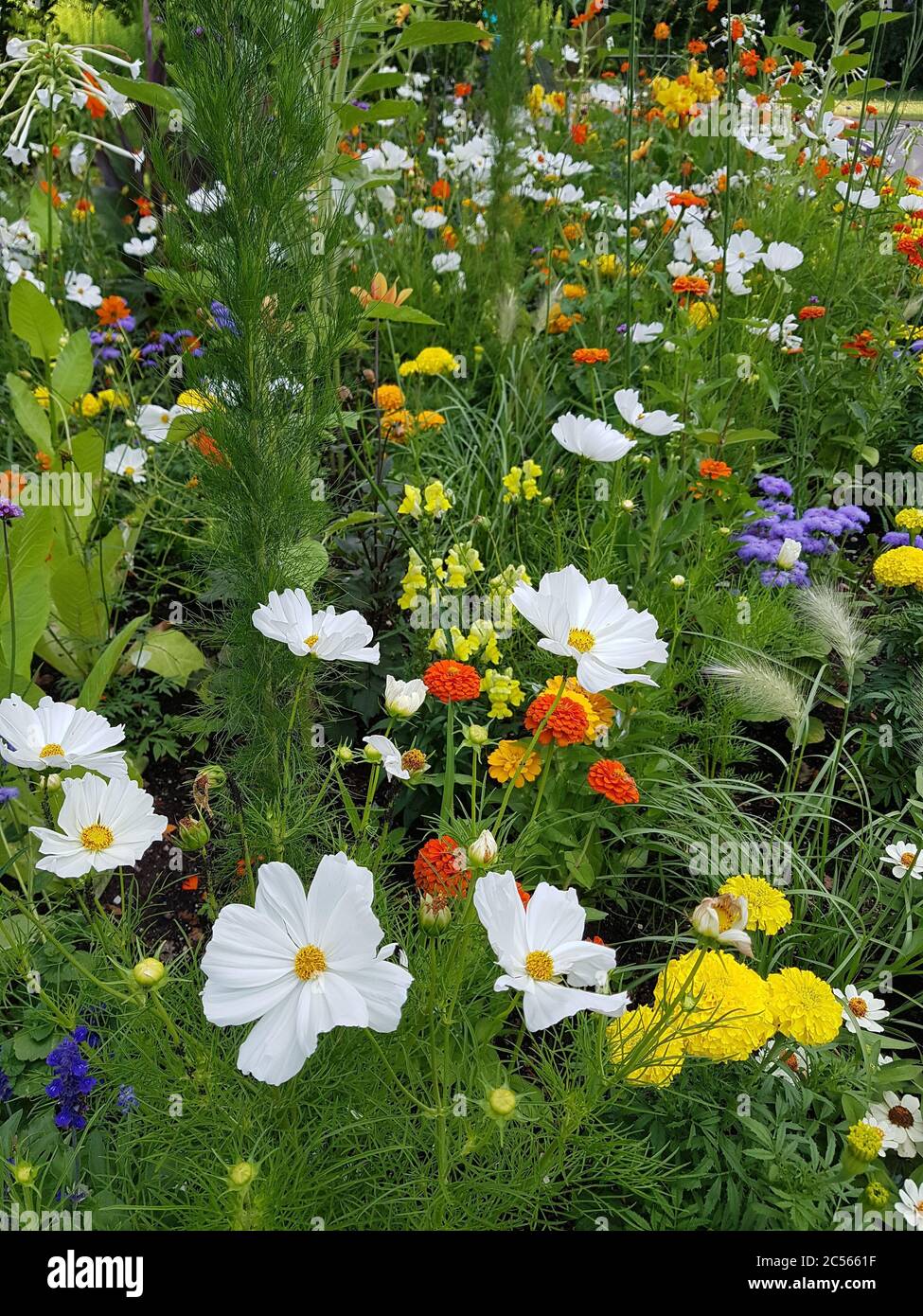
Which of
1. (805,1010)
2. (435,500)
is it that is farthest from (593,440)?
(805,1010)

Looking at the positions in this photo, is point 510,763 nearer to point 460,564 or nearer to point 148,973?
point 460,564

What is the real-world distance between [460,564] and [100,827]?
0.98 metres

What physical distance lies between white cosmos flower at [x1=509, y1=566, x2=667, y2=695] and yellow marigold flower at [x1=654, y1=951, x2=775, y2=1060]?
35cm

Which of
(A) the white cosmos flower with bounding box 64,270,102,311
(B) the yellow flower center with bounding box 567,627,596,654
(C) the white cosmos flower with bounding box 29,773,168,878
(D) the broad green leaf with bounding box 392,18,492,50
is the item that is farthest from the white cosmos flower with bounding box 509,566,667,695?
(A) the white cosmos flower with bounding box 64,270,102,311

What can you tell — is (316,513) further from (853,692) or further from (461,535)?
(853,692)

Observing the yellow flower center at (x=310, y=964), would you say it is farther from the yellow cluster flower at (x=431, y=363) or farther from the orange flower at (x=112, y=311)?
the orange flower at (x=112, y=311)

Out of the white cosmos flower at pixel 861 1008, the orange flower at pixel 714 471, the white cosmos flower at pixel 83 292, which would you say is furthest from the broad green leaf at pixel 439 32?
the white cosmos flower at pixel 83 292

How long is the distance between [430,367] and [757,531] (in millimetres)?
919

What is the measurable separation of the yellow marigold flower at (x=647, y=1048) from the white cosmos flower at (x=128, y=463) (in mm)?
1806

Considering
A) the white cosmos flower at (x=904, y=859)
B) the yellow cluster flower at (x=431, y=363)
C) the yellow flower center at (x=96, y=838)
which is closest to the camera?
the yellow flower center at (x=96, y=838)

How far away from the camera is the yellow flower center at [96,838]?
108 cm

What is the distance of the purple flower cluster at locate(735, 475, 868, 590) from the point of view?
2.22 m

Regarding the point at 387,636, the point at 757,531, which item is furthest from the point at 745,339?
the point at 387,636

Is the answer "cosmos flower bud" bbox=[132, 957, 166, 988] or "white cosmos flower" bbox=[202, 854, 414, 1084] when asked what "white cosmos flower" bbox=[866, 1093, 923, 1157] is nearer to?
"white cosmos flower" bbox=[202, 854, 414, 1084]
